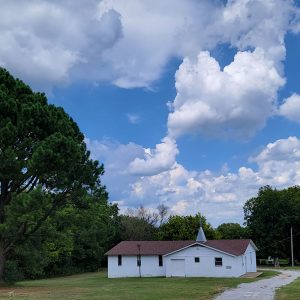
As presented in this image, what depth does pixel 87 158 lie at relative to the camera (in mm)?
32562

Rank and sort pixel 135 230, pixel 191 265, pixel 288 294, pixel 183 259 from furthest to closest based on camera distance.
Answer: pixel 135 230
pixel 183 259
pixel 191 265
pixel 288 294

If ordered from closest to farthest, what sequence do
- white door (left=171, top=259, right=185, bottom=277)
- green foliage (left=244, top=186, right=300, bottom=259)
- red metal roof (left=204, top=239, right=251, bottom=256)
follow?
red metal roof (left=204, top=239, right=251, bottom=256) → white door (left=171, top=259, right=185, bottom=277) → green foliage (left=244, top=186, right=300, bottom=259)

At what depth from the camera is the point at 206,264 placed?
166ft

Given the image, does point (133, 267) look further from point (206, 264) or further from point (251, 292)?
point (251, 292)

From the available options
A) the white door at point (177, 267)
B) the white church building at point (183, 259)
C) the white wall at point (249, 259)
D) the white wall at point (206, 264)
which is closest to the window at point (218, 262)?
the white church building at point (183, 259)

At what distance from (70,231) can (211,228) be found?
41018mm

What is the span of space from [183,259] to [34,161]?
1114 inches

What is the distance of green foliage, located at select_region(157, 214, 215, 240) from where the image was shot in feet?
238

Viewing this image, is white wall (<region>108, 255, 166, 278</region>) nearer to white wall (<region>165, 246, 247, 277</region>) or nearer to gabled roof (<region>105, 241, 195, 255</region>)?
gabled roof (<region>105, 241, 195, 255</region>)

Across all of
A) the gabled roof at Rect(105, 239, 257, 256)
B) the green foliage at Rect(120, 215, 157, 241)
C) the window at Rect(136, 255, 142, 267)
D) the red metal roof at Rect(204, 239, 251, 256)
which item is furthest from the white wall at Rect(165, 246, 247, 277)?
the green foliage at Rect(120, 215, 157, 241)

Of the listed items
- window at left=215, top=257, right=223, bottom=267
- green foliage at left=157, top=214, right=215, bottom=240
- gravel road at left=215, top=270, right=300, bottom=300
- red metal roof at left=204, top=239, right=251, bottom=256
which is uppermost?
green foliage at left=157, top=214, right=215, bottom=240

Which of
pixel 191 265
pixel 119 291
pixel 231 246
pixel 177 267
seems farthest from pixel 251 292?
pixel 231 246

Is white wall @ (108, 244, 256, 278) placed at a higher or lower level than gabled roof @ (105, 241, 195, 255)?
lower

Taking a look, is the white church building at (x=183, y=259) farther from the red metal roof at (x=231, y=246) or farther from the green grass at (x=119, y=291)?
the green grass at (x=119, y=291)
